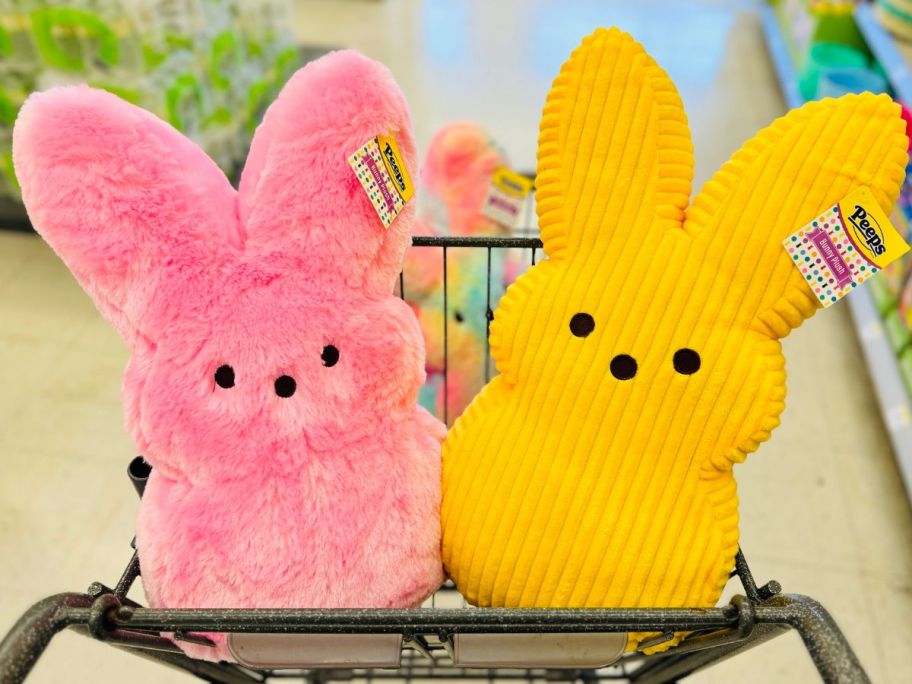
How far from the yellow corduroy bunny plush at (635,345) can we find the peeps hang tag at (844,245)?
0.04 feet

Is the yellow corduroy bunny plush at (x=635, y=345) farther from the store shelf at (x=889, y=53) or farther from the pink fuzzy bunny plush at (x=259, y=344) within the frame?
the store shelf at (x=889, y=53)

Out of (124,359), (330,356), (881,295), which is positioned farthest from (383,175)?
(881,295)

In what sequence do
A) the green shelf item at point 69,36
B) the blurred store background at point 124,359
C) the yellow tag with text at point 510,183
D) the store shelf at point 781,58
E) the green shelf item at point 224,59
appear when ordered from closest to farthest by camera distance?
the yellow tag with text at point 510,183 < the blurred store background at point 124,359 < the green shelf item at point 69,36 < the green shelf item at point 224,59 < the store shelf at point 781,58

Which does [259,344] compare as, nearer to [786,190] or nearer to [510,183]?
[786,190]

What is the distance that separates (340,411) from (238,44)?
185cm

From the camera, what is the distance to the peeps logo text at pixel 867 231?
21.9 inches

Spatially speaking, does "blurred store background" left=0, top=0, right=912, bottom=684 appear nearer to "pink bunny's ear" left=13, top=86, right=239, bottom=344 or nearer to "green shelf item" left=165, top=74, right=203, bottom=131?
"green shelf item" left=165, top=74, right=203, bottom=131

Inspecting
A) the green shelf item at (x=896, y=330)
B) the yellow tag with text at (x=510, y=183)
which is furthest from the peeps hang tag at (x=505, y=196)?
the green shelf item at (x=896, y=330)

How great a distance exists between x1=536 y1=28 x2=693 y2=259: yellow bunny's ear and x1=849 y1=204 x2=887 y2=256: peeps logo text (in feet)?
0.43

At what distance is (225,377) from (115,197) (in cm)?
17

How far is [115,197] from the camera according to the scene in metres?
0.58

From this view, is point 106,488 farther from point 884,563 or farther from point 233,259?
point 884,563

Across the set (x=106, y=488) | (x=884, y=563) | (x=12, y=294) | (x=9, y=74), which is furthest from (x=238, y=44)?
(x=884, y=563)

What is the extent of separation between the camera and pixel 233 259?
62 cm
